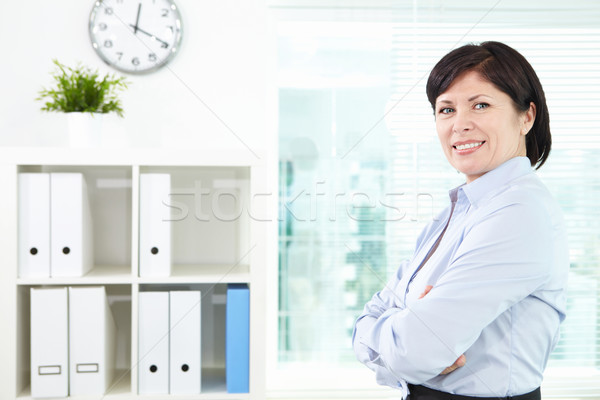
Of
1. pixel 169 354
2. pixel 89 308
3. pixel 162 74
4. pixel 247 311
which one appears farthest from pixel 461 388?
pixel 162 74

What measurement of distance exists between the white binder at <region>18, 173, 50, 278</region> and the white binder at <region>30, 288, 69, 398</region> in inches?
3.2

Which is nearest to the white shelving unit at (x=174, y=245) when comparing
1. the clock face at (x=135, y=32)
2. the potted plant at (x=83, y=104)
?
the potted plant at (x=83, y=104)

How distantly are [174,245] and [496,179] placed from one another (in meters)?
1.31

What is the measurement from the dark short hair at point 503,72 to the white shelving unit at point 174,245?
0.73 m

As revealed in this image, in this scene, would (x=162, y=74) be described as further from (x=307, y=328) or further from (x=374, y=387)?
(x=374, y=387)

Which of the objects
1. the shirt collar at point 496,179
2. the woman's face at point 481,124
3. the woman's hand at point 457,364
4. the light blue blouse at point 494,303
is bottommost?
the woman's hand at point 457,364

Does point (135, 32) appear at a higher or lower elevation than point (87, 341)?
higher

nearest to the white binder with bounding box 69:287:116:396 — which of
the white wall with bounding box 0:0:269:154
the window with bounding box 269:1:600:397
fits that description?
the white wall with bounding box 0:0:269:154

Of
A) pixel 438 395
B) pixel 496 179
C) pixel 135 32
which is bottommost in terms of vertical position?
pixel 438 395

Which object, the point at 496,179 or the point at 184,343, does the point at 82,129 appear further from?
the point at 496,179

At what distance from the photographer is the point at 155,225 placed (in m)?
1.72

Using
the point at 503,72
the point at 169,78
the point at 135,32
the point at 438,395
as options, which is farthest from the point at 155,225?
the point at 503,72

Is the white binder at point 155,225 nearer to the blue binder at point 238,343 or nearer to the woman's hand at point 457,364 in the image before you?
the blue binder at point 238,343

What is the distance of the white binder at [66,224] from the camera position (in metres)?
1.71
